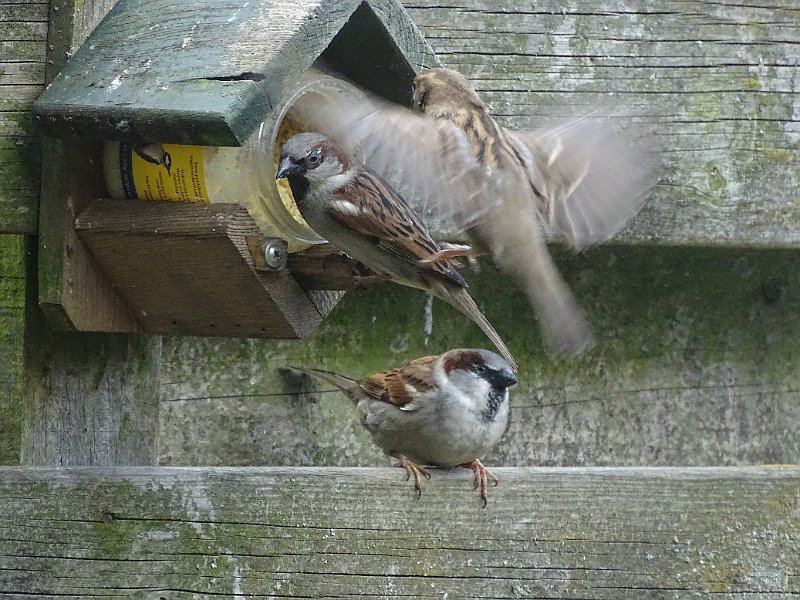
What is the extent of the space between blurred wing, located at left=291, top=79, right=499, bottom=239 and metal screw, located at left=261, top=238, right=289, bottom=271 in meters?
0.31

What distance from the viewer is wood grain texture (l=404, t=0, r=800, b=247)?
6.24 feet

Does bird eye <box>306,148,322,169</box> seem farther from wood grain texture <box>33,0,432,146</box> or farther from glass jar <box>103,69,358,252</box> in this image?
wood grain texture <box>33,0,432,146</box>

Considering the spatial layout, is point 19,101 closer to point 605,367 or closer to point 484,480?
point 484,480

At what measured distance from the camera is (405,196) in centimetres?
219

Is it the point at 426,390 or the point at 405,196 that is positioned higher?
the point at 405,196

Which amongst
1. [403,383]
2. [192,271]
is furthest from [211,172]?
[403,383]

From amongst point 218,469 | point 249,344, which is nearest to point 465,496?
point 218,469

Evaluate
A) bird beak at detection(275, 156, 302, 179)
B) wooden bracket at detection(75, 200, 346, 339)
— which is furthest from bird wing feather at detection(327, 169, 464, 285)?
wooden bracket at detection(75, 200, 346, 339)

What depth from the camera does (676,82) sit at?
1.93 metres

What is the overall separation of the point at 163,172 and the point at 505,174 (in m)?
0.67

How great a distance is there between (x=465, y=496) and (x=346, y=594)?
20cm

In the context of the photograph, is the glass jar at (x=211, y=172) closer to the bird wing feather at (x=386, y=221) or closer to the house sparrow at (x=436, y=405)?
the bird wing feather at (x=386, y=221)

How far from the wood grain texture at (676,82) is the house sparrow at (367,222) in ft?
0.81

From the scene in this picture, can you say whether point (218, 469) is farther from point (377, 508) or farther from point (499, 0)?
point (499, 0)
